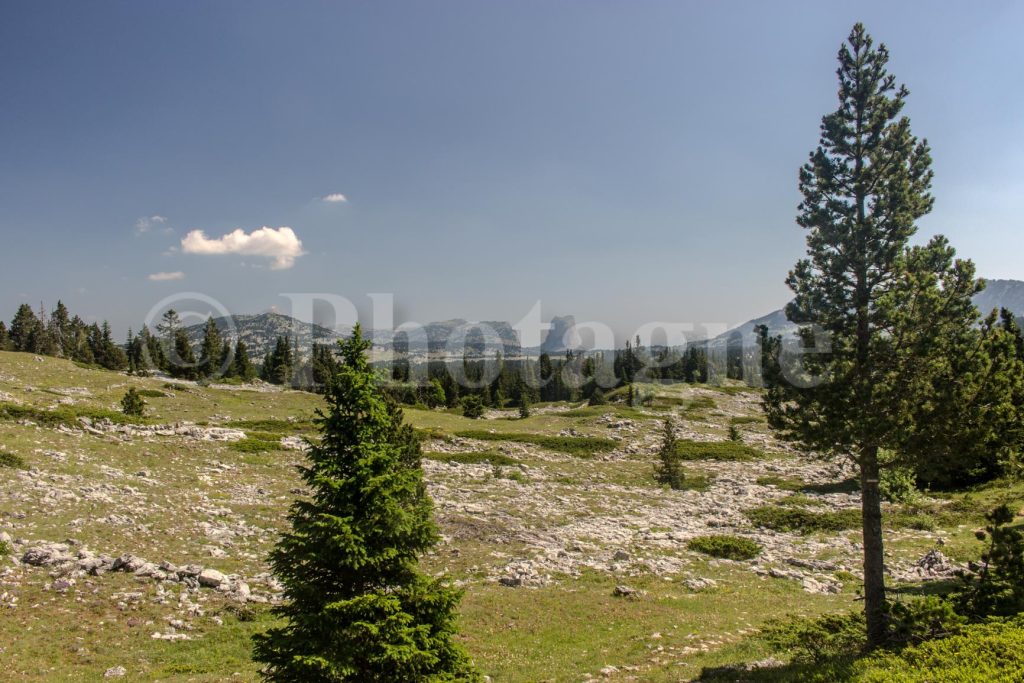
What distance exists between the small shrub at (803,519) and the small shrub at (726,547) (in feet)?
19.5

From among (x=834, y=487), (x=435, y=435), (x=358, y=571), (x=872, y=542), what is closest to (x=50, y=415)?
(x=435, y=435)

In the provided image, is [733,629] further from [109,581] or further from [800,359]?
[109,581]

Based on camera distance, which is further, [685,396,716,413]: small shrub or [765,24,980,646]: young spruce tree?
[685,396,716,413]: small shrub

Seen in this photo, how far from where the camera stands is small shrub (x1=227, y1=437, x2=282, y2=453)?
46.3 m

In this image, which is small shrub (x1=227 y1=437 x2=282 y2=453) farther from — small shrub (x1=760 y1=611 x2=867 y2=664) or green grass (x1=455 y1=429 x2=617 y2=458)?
small shrub (x1=760 y1=611 x2=867 y2=664)

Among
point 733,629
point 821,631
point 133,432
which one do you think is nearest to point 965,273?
point 821,631

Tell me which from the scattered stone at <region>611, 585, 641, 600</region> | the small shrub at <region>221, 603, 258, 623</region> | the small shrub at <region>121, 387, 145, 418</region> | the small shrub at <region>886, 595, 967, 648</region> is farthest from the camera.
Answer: the small shrub at <region>121, 387, 145, 418</region>

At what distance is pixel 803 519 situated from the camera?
36156 mm

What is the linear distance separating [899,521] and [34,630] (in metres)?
43.3

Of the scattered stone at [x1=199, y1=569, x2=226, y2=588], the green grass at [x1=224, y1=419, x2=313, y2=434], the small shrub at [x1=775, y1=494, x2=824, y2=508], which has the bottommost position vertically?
the small shrub at [x1=775, y1=494, x2=824, y2=508]

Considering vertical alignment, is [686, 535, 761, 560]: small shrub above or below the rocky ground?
below

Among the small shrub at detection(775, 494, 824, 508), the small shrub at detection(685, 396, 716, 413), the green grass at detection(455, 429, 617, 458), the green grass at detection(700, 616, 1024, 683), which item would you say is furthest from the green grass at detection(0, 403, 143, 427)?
the small shrub at detection(685, 396, 716, 413)

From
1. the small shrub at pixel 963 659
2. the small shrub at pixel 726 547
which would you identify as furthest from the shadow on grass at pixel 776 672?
the small shrub at pixel 726 547

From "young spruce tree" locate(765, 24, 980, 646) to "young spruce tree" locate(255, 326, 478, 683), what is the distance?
447 inches
